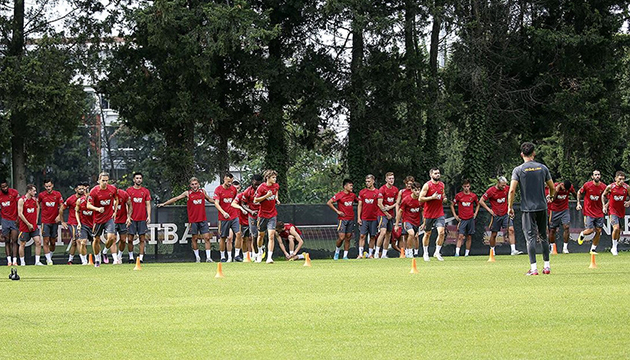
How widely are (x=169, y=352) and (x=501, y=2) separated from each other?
3706 cm

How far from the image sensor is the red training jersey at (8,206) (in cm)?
2856

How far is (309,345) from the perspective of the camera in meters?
8.84

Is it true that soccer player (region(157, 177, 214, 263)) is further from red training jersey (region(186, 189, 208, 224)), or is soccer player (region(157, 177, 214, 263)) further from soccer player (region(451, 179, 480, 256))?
soccer player (region(451, 179, 480, 256))

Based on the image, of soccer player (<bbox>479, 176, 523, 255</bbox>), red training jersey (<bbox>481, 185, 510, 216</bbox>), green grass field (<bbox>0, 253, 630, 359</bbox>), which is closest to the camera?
green grass field (<bbox>0, 253, 630, 359</bbox>)

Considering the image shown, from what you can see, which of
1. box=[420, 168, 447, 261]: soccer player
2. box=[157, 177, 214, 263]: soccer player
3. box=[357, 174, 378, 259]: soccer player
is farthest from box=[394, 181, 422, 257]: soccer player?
box=[157, 177, 214, 263]: soccer player

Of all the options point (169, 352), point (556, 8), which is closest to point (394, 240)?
→ point (556, 8)

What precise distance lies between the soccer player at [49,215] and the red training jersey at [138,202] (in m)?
2.20

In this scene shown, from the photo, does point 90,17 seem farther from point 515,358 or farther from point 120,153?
point 120,153

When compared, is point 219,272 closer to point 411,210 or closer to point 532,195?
point 532,195

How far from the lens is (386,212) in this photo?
29844 millimetres

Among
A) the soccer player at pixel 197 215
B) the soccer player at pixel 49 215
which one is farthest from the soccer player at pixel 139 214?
the soccer player at pixel 49 215

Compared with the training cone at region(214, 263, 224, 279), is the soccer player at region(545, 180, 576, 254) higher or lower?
higher

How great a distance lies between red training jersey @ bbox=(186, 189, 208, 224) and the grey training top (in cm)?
1435

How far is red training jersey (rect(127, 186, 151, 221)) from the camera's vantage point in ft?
96.0
